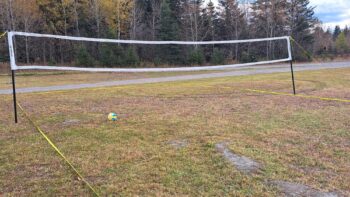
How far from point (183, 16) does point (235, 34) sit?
21.7 feet

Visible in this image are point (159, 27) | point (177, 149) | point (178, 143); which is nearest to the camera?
point (177, 149)

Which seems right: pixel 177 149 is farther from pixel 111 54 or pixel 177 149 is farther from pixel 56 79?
pixel 111 54

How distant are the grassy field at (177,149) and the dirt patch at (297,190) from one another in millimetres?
74

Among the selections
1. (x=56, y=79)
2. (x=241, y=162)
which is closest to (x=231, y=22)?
(x=56, y=79)

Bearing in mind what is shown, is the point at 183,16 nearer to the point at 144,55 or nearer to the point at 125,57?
the point at 144,55

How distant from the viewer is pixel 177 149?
12.6 ft

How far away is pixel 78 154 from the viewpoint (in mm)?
3691

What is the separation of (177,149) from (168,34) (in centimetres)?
2847

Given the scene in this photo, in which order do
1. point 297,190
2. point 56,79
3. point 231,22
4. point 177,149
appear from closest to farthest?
1. point 297,190
2. point 177,149
3. point 56,79
4. point 231,22

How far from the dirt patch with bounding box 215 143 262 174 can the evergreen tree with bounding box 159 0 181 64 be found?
2607cm

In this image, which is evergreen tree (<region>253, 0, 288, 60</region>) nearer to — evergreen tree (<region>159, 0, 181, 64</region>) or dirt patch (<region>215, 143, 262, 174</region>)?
evergreen tree (<region>159, 0, 181, 64</region>)

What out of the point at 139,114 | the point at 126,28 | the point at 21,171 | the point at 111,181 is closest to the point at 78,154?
the point at 21,171

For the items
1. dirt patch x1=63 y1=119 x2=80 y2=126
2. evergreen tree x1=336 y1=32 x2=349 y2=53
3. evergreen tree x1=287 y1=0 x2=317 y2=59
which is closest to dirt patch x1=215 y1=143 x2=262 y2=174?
dirt patch x1=63 y1=119 x2=80 y2=126

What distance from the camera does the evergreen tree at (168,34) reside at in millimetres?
29812
